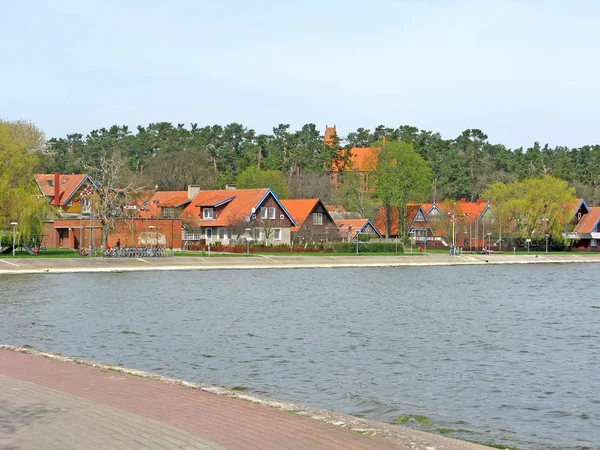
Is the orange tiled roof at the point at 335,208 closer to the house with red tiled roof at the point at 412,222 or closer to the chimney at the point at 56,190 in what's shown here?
the house with red tiled roof at the point at 412,222

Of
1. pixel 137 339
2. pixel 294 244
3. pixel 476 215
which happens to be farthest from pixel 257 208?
pixel 137 339

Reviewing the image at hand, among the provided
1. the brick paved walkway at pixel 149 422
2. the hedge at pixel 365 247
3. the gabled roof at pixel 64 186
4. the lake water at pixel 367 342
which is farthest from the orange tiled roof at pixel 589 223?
the brick paved walkway at pixel 149 422

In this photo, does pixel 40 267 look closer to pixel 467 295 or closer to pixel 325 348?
pixel 467 295

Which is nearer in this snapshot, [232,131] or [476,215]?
[476,215]

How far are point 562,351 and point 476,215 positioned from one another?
96.6 m

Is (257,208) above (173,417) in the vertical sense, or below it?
above

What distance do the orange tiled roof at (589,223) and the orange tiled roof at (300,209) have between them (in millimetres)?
45490

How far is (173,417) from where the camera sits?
1149cm

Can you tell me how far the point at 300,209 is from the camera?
97.1 meters

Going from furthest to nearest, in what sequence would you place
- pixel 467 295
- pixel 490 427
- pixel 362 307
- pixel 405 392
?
pixel 467 295, pixel 362 307, pixel 405 392, pixel 490 427

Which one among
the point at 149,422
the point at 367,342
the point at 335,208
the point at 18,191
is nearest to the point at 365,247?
the point at 335,208

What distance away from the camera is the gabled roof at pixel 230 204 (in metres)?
90.1

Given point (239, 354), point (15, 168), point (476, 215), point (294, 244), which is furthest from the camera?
point (476, 215)

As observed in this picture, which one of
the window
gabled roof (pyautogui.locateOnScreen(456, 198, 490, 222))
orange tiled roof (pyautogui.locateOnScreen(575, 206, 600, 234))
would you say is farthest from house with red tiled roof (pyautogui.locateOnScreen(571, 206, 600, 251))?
the window
